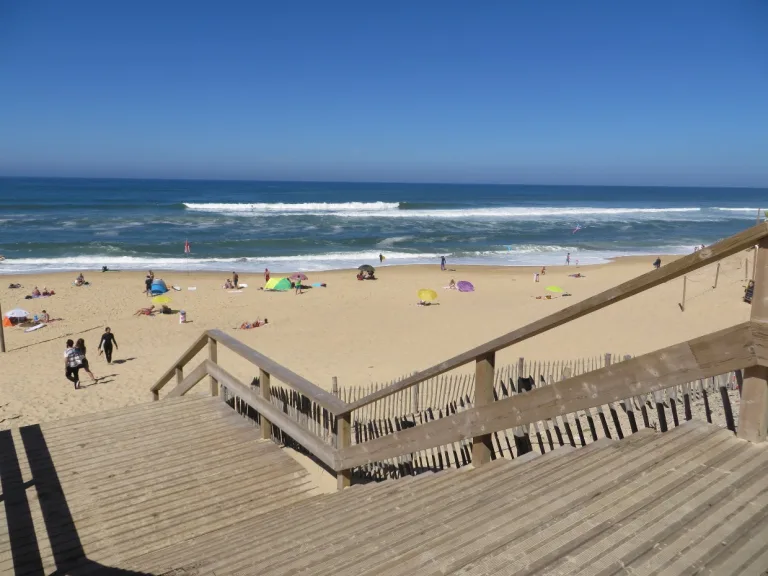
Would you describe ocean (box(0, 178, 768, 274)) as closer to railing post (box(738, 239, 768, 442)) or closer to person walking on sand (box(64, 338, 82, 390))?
person walking on sand (box(64, 338, 82, 390))

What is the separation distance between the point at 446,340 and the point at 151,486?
14.8m

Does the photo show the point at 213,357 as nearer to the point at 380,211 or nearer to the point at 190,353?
the point at 190,353

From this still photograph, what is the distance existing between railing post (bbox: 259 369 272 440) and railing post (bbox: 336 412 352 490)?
115 cm

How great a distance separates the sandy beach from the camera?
48.1 feet

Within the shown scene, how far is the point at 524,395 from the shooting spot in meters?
3.03

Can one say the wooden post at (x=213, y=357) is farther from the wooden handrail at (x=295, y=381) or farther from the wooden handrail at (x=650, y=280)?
the wooden handrail at (x=650, y=280)

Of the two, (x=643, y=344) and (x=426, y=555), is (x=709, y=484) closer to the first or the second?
(x=426, y=555)

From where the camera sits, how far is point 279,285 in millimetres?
27062

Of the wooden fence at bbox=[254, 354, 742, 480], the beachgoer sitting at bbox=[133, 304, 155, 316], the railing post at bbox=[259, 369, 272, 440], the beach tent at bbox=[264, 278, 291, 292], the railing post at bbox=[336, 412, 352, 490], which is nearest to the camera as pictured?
the wooden fence at bbox=[254, 354, 742, 480]

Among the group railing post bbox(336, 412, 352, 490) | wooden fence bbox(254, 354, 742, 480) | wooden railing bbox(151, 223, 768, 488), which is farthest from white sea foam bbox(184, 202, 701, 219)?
wooden railing bbox(151, 223, 768, 488)

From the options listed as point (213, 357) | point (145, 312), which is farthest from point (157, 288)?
point (213, 357)

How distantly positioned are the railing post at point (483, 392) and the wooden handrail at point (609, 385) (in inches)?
2.5

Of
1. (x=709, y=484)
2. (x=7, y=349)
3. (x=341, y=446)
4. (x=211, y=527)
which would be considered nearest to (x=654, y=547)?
(x=709, y=484)

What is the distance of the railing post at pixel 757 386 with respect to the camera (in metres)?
2.25
